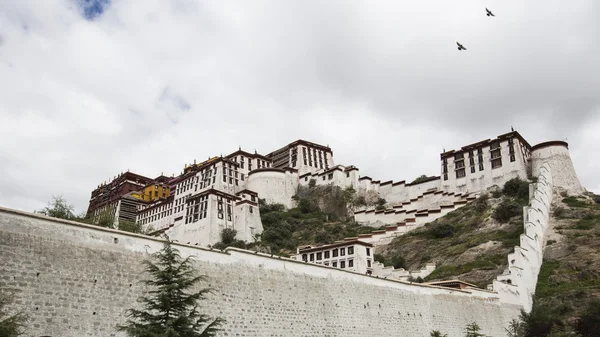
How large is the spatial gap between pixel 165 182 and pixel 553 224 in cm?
6035

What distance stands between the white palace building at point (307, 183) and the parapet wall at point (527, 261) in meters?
12.0

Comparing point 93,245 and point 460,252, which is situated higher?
point 460,252

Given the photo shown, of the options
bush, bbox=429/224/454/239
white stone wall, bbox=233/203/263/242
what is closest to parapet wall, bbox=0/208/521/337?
bush, bbox=429/224/454/239

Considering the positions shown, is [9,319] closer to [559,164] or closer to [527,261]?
[527,261]

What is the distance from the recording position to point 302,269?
20953mm

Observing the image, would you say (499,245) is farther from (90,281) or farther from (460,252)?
(90,281)

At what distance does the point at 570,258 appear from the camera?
3653cm

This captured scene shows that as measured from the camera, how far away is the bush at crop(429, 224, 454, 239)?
155 ft

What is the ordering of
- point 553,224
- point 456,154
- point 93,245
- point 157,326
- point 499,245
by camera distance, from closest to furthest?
point 157,326, point 93,245, point 499,245, point 553,224, point 456,154

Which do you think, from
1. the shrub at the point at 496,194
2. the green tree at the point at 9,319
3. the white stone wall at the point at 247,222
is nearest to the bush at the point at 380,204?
the shrub at the point at 496,194

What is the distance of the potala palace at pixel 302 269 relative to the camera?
13094 mm

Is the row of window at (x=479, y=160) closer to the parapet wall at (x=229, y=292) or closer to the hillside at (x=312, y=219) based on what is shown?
the hillside at (x=312, y=219)

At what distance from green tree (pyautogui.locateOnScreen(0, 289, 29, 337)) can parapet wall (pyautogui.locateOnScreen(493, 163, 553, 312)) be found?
2637 cm

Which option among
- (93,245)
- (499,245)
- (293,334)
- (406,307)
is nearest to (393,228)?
(499,245)
